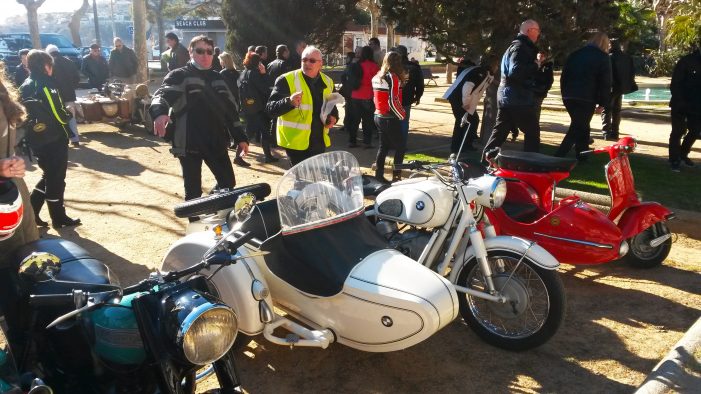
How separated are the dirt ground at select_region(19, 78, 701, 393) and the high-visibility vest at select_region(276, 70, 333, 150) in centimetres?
153

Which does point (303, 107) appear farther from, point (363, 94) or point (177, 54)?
point (177, 54)

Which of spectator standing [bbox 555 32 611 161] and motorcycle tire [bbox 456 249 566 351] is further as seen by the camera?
spectator standing [bbox 555 32 611 161]

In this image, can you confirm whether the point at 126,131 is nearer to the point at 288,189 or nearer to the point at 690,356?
the point at 288,189

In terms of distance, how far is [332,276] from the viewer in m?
3.32

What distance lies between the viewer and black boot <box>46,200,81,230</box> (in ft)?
20.5

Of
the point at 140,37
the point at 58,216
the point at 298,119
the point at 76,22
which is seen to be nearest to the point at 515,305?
the point at 298,119

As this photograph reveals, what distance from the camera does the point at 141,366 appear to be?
2.32m

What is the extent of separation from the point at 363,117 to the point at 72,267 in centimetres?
797

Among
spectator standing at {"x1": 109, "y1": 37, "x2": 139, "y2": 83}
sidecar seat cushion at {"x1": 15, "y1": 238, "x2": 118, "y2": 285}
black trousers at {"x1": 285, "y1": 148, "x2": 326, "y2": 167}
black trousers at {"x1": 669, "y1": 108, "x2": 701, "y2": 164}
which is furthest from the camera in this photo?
spectator standing at {"x1": 109, "y1": 37, "x2": 139, "y2": 83}

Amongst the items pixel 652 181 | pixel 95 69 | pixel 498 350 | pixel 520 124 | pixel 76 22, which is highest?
pixel 76 22

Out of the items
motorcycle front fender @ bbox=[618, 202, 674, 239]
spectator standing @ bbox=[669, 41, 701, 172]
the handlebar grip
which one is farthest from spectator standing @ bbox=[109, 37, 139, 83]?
the handlebar grip

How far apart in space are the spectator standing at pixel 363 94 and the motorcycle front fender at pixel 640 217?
575 centimetres

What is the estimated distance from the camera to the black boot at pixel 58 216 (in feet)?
20.5

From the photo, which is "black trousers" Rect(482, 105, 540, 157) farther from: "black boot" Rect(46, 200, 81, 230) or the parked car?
the parked car
